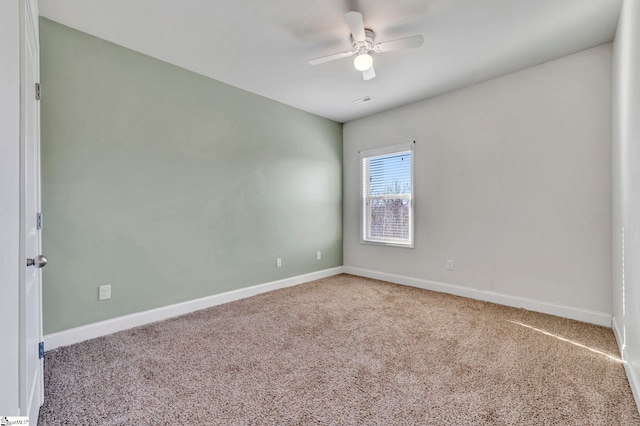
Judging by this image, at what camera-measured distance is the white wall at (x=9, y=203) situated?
0.93 meters

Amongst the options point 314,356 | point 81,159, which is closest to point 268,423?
point 314,356

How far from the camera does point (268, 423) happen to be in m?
1.52

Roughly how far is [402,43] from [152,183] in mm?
2605

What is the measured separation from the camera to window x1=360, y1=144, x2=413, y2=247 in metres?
4.30

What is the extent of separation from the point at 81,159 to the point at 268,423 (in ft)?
8.30

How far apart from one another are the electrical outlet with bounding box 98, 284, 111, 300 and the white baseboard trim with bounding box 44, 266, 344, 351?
0.69ft

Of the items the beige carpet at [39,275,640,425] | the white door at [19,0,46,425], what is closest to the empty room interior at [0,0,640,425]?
the beige carpet at [39,275,640,425]

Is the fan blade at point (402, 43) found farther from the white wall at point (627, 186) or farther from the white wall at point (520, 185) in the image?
the white wall at point (520, 185)

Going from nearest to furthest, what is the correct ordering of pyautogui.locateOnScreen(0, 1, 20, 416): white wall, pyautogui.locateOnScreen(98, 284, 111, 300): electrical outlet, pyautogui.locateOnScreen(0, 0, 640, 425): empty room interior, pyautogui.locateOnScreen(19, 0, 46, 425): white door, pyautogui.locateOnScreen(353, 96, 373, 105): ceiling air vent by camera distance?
pyautogui.locateOnScreen(0, 1, 20, 416): white wall
pyautogui.locateOnScreen(19, 0, 46, 425): white door
pyautogui.locateOnScreen(0, 0, 640, 425): empty room interior
pyautogui.locateOnScreen(98, 284, 111, 300): electrical outlet
pyautogui.locateOnScreen(353, 96, 373, 105): ceiling air vent

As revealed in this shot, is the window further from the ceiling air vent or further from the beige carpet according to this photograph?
the beige carpet

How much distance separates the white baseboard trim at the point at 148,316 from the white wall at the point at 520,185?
2024mm

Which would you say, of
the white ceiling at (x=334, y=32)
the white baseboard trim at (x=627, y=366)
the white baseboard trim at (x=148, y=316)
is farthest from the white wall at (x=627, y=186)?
the white baseboard trim at (x=148, y=316)

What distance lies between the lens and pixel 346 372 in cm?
199

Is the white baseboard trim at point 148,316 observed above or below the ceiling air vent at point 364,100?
below
